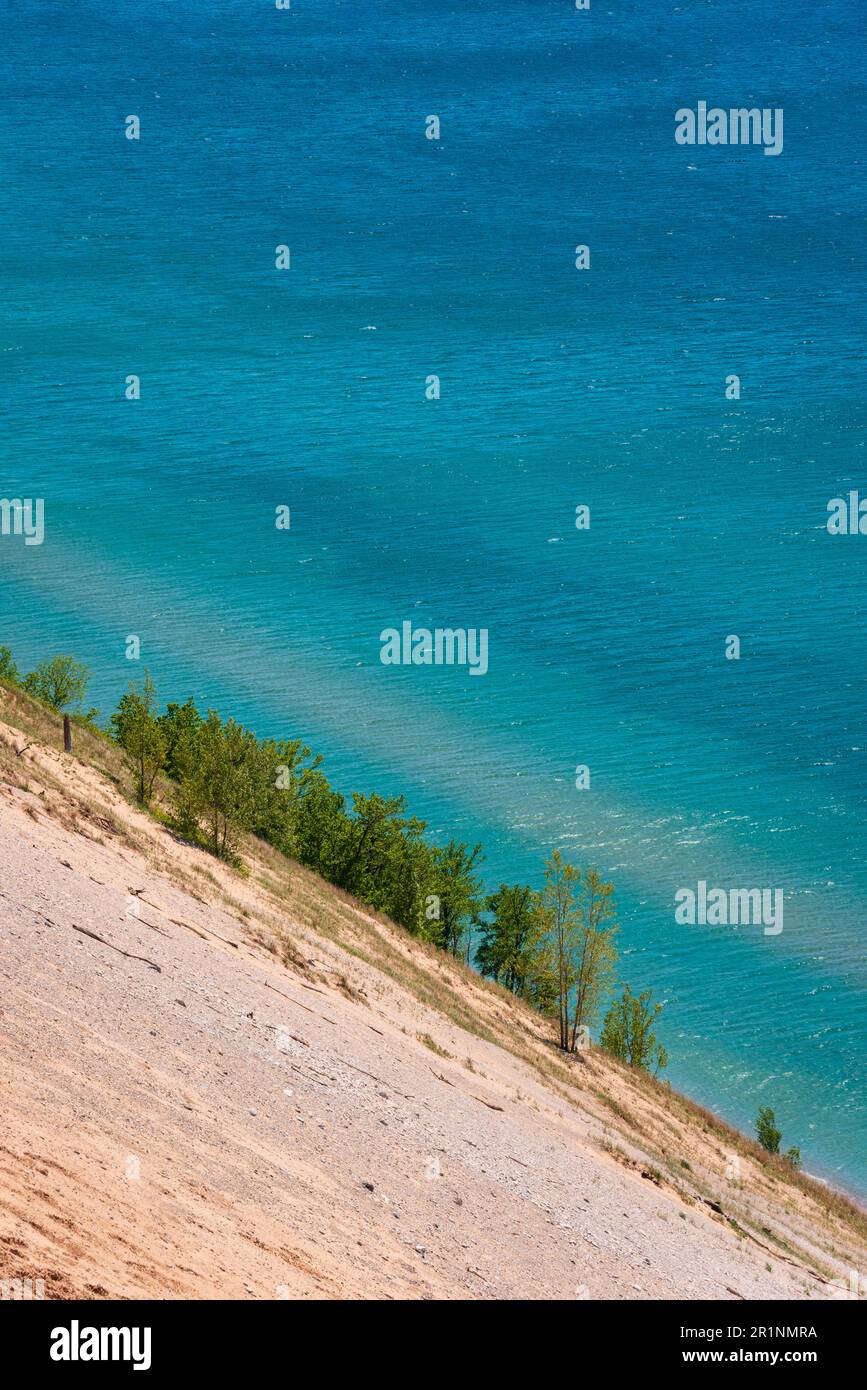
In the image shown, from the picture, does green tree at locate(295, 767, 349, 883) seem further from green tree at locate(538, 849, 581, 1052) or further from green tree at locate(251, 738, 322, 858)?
green tree at locate(538, 849, 581, 1052)

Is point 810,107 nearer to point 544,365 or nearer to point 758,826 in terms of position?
point 544,365

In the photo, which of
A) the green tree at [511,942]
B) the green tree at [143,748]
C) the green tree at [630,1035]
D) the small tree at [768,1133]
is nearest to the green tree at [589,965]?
the green tree at [630,1035]

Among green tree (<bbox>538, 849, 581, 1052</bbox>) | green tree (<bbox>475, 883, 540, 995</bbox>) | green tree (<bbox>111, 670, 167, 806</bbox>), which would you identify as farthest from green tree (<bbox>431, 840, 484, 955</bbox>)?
green tree (<bbox>111, 670, 167, 806</bbox>)

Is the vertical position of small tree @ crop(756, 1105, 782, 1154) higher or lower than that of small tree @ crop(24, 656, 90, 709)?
lower

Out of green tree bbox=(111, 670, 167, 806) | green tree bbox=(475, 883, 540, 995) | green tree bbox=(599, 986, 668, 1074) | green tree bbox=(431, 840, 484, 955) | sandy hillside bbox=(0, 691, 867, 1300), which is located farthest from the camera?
green tree bbox=(431, 840, 484, 955)

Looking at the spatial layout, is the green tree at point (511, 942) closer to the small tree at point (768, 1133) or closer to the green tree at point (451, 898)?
the green tree at point (451, 898)

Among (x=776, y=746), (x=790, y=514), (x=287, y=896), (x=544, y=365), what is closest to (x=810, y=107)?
(x=544, y=365)

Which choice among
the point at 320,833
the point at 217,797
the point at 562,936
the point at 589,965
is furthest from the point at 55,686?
the point at 589,965

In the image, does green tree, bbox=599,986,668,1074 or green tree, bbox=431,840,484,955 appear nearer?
green tree, bbox=599,986,668,1074
